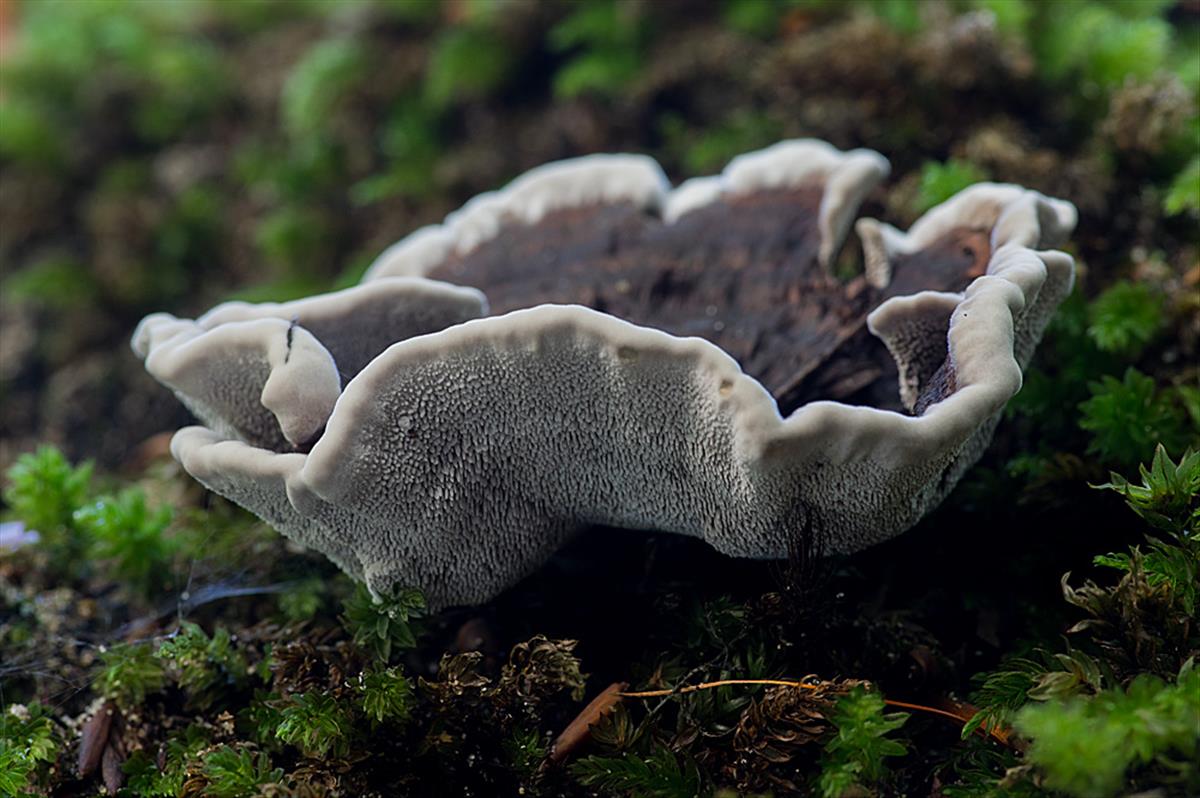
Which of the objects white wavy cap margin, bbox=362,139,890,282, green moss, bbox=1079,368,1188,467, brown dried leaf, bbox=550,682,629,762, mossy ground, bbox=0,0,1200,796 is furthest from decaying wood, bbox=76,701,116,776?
green moss, bbox=1079,368,1188,467

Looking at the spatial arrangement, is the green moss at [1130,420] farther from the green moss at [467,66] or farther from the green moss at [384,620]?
the green moss at [467,66]

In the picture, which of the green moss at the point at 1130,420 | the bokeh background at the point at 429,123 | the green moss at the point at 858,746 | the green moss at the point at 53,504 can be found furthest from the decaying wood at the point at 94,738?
the green moss at the point at 1130,420

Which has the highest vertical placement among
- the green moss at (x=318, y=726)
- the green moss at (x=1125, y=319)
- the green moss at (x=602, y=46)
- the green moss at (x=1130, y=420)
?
the green moss at (x=602, y=46)

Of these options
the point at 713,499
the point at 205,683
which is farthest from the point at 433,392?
the point at 205,683

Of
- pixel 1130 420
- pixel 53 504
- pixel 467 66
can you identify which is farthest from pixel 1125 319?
pixel 53 504

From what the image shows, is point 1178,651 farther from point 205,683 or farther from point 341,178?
point 341,178

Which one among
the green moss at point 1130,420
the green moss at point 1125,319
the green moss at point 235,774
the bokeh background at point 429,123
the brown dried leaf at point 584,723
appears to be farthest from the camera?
the bokeh background at point 429,123

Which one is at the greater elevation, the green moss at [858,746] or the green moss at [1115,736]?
the green moss at [1115,736]

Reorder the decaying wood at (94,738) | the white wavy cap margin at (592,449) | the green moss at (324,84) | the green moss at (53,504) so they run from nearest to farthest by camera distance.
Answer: the white wavy cap margin at (592,449) < the decaying wood at (94,738) < the green moss at (53,504) < the green moss at (324,84)
